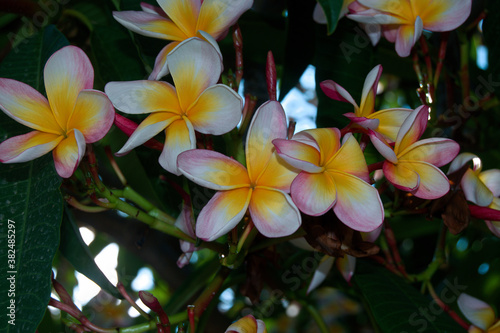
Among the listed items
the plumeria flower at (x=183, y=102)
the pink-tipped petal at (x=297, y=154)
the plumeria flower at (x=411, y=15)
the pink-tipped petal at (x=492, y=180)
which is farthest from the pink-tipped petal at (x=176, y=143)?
the pink-tipped petal at (x=492, y=180)

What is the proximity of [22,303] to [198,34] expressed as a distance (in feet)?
1.27

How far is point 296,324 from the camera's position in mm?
1996

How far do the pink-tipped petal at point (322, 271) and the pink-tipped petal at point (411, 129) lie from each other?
30 centimetres

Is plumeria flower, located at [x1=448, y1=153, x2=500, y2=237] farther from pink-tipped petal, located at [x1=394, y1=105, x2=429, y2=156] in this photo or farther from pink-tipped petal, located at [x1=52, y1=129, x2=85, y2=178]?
pink-tipped petal, located at [x1=52, y1=129, x2=85, y2=178]

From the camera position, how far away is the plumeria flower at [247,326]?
1.86ft

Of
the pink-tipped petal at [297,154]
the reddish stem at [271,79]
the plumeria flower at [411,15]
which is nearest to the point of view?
the pink-tipped petal at [297,154]

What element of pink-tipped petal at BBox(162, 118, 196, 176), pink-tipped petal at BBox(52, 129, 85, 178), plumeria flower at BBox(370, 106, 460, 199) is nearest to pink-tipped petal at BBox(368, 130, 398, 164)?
plumeria flower at BBox(370, 106, 460, 199)

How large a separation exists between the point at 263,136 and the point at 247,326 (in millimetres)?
228

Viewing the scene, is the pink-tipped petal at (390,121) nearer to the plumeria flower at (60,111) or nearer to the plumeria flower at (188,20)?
the plumeria flower at (188,20)

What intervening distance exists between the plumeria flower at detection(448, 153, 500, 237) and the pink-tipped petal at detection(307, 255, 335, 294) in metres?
0.25

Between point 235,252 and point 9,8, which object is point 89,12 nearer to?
point 9,8

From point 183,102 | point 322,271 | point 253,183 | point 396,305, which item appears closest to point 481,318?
point 396,305

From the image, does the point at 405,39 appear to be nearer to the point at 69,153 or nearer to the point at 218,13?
the point at 218,13

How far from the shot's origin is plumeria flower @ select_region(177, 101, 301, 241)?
0.52 m
